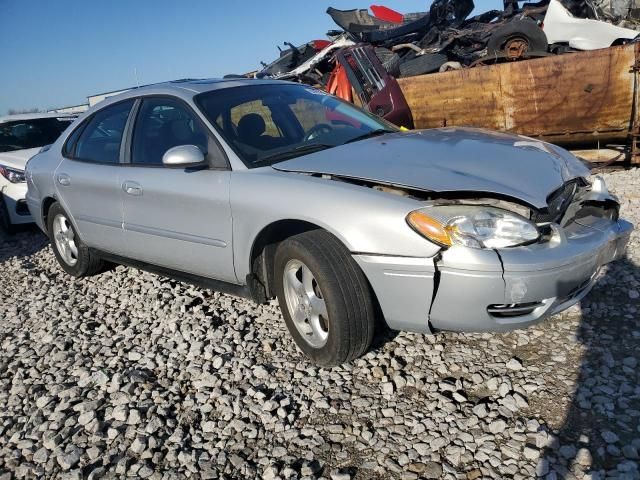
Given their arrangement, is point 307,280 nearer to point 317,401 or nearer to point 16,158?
point 317,401

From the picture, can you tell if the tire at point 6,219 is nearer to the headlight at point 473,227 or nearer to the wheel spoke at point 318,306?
the wheel spoke at point 318,306

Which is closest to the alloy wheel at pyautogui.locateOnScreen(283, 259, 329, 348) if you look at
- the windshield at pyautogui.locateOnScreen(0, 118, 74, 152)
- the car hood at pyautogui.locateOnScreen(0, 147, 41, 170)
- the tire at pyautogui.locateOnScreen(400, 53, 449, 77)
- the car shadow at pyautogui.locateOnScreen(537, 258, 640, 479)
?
the car shadow at pyautogui.locateOnScreen(537, 258, 640, 479)

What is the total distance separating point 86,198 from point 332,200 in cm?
251

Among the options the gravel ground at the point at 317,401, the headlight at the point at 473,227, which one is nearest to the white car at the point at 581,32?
the gravel ground at the point at 317,401

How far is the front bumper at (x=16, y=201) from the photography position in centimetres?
683

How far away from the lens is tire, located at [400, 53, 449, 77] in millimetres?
9172

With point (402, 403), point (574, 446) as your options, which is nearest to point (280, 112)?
point (402, 403)

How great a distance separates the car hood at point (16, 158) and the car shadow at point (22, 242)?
81 cm

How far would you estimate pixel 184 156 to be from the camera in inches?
121

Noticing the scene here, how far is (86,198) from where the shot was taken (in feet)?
14.0

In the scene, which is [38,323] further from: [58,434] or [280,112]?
[280,112]

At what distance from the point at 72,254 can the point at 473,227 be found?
3.93 m

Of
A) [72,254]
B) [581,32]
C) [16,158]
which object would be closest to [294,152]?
[72,254]

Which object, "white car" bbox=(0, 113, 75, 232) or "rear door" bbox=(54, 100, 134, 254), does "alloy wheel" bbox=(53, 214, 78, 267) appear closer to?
"rear door" bbox=(54, 100, 134, 254)
